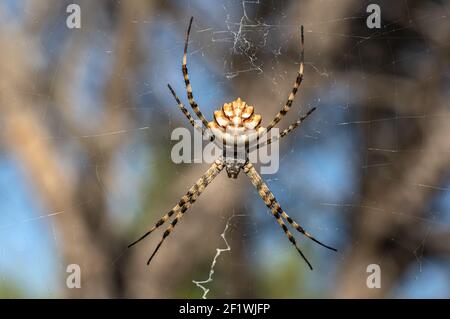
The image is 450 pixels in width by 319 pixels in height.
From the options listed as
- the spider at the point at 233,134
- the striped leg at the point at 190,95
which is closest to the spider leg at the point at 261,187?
the spider at the point at 233,134

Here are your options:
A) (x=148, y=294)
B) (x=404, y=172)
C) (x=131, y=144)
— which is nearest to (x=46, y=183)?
(x=131, y=144)

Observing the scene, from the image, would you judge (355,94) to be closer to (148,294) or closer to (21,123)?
(148,294)

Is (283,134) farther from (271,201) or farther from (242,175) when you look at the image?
(242,175)

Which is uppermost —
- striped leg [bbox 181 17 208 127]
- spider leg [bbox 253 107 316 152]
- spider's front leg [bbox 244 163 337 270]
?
striped leg [bbox 181 17 208 127]

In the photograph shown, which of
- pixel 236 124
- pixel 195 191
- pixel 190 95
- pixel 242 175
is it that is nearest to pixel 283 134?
pixel 236 124

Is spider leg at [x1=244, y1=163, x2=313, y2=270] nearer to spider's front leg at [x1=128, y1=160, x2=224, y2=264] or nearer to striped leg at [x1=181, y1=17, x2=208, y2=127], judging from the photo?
spider's front leg at [x1=128, y1=160, x2=224, y2=264]

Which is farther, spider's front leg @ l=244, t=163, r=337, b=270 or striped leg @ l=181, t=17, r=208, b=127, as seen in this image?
spider's front leg @ l=244, t=163, r=337, b=270

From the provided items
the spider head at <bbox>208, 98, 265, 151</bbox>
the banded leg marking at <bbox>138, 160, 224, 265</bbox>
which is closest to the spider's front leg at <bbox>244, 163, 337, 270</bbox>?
the banded leg marking at <bbox>138, 160, 224, 265</bbox>
